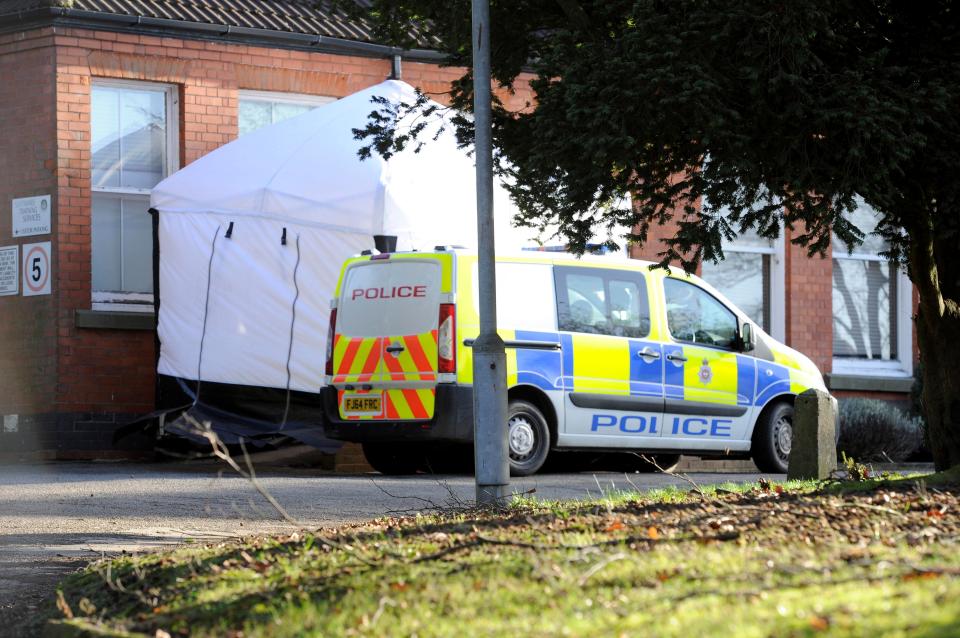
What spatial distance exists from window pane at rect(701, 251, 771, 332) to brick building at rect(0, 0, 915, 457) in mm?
5177

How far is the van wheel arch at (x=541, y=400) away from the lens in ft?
44.0

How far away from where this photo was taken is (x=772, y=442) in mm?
15141

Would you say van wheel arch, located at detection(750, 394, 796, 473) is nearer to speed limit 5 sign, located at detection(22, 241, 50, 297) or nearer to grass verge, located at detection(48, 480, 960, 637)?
speed limit 5 sign, located at detection(22, 241, 50, 297)

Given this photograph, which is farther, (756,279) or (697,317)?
(756,279)

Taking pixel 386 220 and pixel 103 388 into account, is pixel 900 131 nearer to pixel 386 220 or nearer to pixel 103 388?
pixel 386 220

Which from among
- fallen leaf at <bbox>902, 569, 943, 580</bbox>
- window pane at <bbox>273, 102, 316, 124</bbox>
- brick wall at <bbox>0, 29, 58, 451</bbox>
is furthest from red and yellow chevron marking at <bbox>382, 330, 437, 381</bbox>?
fallen leaf at <bbox>902, 569, 943, 580</bbox>

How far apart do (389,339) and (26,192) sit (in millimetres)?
5562

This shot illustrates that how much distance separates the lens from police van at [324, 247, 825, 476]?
13.0 m

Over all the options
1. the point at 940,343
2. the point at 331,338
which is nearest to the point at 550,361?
the point at 331,338

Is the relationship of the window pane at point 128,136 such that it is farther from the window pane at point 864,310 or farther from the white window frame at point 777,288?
the window pane at point 864,310

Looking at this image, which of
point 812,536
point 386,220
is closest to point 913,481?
point 812,536

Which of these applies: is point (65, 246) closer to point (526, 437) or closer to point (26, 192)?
point (26, 192)

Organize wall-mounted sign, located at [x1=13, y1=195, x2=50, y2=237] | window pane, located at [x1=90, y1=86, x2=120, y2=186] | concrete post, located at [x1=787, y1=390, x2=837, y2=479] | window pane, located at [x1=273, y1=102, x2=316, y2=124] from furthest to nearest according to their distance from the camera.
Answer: window pane, located at [x1=273, y1=102, x2=316, y2=124] → window pane, located at [x1=90, y1=86, x2=120, y2=186] → wall-mounted sign, located at [x1=13, y1=195, x2=50, y2=237] → concrete post, located at [x1=787, y1=390, x2=837, y2=479]

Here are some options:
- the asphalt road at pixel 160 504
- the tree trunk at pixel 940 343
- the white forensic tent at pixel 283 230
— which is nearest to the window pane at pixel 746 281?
the white forensic tent at pixel 283 230
